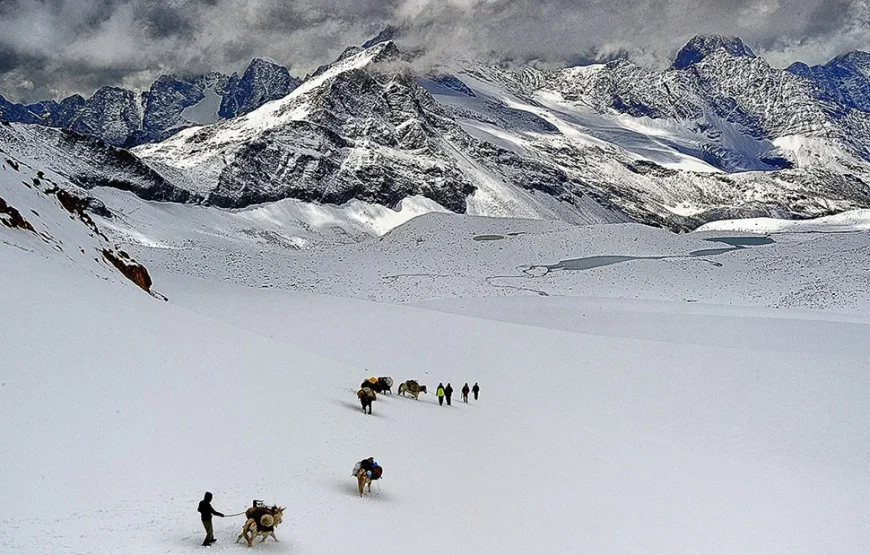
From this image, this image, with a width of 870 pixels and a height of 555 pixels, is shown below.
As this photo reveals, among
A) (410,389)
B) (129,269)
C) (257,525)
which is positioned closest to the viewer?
(257,525)

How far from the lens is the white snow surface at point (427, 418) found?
1190cm

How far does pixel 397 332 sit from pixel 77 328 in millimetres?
22559

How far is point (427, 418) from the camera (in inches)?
873

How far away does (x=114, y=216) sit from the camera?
128 metres

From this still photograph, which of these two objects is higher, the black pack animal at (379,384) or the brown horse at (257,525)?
the black pack animal at (379,384)

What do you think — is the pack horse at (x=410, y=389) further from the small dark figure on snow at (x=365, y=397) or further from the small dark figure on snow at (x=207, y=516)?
the small dark figure on snow at (x=207, y=516)

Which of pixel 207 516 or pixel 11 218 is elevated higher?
pixel 11 218

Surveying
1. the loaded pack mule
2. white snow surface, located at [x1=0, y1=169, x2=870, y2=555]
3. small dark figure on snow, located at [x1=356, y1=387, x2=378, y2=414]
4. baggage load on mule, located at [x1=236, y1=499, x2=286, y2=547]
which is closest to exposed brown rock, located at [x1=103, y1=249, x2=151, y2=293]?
white snow surface, located at [x1=0, y1=169, x2=870, y2=555]

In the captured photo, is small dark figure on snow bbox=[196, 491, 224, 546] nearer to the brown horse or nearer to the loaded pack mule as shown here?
the brown horse

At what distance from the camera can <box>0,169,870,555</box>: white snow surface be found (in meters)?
11.9

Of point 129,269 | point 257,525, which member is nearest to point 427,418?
point 257,525

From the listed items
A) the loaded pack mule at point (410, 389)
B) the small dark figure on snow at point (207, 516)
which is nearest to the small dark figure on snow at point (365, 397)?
the loaded pack mule at point (410, 389)

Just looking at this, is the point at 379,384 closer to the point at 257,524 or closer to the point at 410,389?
the point at 410,389

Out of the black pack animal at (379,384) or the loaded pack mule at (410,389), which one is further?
the loaded pack mule at (410,389)
